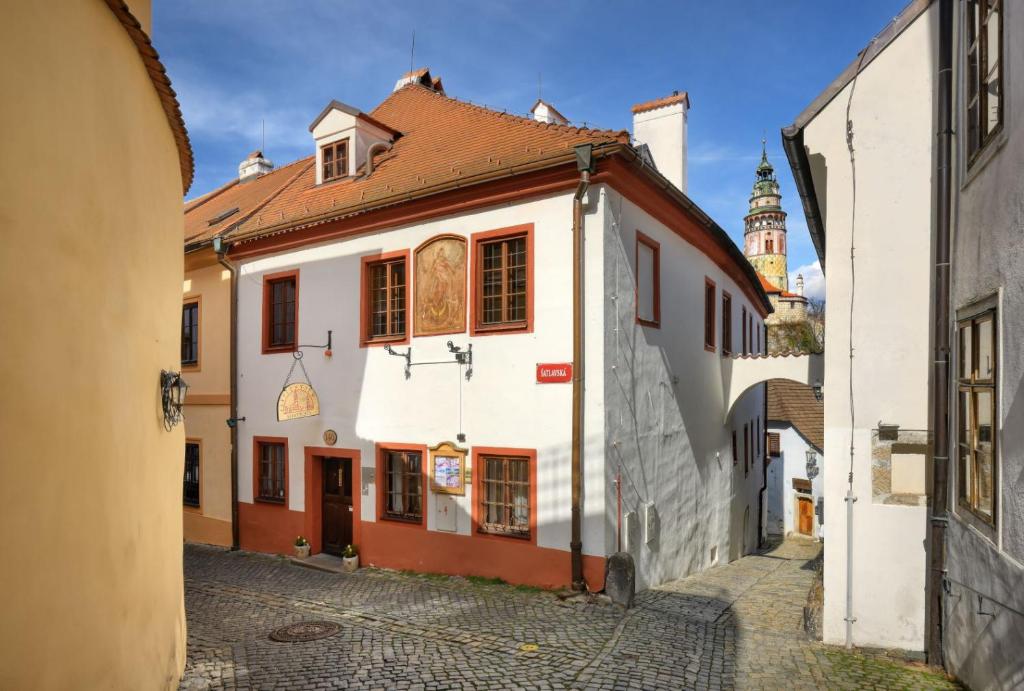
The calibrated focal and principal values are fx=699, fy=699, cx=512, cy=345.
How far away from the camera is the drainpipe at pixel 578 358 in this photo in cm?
951

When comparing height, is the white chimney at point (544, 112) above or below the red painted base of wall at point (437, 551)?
above

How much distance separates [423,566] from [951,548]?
7.27 meters

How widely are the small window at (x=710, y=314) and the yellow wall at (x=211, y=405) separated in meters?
9.83

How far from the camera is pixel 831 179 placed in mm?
8430

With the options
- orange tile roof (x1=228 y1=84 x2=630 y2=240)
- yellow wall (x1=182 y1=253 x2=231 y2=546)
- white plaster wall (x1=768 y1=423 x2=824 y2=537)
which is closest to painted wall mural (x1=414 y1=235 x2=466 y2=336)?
orange tile roof (x1=228 y1=84 x2=630 y2=240)

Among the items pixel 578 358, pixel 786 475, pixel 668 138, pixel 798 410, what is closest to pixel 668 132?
pixel 668 138

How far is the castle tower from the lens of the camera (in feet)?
257

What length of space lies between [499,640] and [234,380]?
8421 millimetres

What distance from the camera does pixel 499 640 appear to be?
8008 millimetres

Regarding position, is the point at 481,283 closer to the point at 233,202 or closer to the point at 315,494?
the point at 315,494

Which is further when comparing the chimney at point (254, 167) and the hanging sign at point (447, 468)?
the chimney at point (254, 167)

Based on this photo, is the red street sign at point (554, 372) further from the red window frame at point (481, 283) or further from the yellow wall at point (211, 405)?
the yellow wall at point (211, 405)

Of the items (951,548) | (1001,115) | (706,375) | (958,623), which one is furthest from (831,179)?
(706,375)

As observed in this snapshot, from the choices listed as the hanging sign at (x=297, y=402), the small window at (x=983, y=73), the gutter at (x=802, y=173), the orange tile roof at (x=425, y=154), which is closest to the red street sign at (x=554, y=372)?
the orange tile roof at (x=425, y=154)
